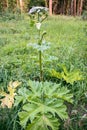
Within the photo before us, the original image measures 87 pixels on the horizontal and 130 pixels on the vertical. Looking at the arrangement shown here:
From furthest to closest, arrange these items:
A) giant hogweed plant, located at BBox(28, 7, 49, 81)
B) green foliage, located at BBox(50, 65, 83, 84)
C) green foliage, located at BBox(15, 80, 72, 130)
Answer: green foliage, located at BBox(50, 65, 83, 84), giant hogweed plant, located at BBox(28, 7, 49, 81), green foliage, located at BBox(15, 80, 72, 130)

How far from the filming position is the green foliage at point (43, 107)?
2852mm

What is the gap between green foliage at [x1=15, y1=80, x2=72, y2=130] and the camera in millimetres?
2852

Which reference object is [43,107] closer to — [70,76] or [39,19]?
[39,19]

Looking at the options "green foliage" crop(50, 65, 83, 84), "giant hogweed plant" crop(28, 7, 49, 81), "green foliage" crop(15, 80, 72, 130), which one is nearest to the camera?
"green foliage" crop(15, 80, 72, 130)

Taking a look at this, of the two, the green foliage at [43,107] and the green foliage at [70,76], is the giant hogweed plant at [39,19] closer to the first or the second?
the green foliage at [43,107]

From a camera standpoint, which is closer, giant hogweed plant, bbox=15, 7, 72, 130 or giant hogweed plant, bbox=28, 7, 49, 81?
giant hogweed plant, bbox=15, 7, 72, 130

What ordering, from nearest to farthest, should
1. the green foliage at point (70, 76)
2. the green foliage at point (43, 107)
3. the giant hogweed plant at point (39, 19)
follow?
the green foliage at point (43, 107) → the giant hogweed plant at point (39, 19) → the green foliage at point (70, 76)

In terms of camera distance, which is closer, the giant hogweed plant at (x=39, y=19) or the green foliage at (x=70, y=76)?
the giant hogweed plant at (x=39, y=19)

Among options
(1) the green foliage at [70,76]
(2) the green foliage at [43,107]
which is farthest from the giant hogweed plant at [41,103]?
(1) the green foliage at [70,76]

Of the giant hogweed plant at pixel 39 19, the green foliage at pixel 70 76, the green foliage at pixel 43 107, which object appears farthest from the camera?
the green foliage at pixel 70 76

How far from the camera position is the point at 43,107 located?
2.93 meters

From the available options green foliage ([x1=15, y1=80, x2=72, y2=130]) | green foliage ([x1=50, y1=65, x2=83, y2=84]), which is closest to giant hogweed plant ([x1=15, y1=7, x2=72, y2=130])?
green foliage ([x1=15, y1=80, x2=72, y2=130])

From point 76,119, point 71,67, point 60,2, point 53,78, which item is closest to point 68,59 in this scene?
point 71,67

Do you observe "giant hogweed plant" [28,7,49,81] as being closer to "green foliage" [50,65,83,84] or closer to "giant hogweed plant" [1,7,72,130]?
"giant hogweed plant" [1,7,72,130]
